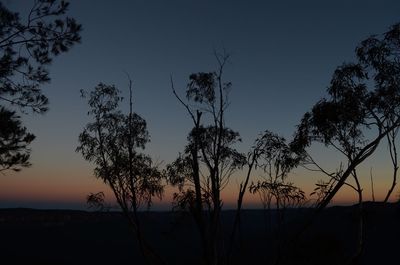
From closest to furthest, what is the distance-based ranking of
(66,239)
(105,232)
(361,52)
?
(361,52) < (66,239) < (105,232)

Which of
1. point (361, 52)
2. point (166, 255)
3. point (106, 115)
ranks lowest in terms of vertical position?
point (166, 255)

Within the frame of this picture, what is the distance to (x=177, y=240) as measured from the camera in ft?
256

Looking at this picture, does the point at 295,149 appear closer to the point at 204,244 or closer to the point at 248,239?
the point at 204,244

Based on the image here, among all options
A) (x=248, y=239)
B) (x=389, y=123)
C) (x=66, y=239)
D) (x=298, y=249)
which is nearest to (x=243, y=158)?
(x=389, y=123)

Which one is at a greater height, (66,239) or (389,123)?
(389,123)

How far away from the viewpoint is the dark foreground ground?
43500 millimetres

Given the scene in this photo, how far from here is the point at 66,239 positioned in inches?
3374

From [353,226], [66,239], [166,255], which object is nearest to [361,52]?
[353,226]

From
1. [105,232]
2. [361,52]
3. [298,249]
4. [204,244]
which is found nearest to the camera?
[204,244]

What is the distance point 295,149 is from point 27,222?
98.2m

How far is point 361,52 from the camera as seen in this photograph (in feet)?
55.8

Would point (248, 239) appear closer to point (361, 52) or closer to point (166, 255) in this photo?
point (166, 255)

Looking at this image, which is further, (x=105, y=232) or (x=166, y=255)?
(x=105, y=232)

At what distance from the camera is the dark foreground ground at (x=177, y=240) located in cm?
4350
